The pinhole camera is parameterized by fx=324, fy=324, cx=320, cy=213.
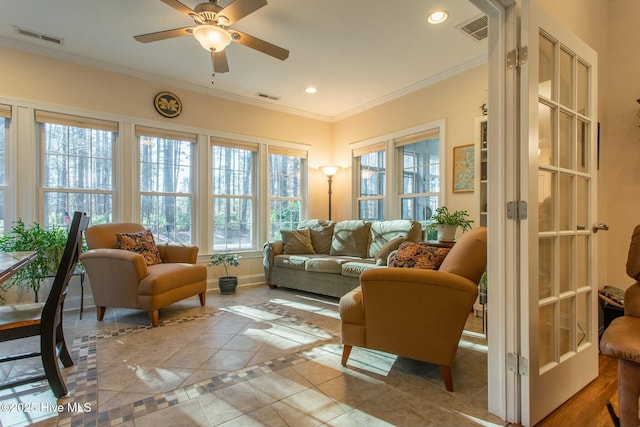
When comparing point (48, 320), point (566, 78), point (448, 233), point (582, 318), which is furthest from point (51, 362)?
point (448, 233)

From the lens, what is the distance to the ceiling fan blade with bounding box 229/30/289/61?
8.32 feet

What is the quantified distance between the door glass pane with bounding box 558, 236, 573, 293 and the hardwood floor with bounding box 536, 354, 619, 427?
0.58 metres

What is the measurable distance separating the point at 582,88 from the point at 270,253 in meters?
3.66

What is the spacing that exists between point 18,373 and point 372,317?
2.26 meters

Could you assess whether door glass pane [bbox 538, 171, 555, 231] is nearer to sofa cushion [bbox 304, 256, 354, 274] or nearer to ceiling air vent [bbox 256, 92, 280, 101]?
sofa cushion [bbox 304, 256, 354, 274]

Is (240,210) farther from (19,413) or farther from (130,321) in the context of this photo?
(19,413)

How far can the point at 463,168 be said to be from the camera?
12.1 ft

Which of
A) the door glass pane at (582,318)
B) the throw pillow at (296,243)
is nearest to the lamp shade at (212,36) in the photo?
the throw pillow at (296,243)

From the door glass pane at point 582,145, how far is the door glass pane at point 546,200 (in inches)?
14.4

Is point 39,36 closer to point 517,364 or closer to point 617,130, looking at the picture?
point 517,364

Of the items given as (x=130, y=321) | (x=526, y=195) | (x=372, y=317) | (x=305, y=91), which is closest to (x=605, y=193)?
(x=526, y=195)

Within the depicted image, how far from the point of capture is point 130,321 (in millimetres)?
3086

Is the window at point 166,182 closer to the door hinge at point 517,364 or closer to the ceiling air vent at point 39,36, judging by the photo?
the ceiling air vent at point 39,36

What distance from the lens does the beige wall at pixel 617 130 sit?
2.45 m
